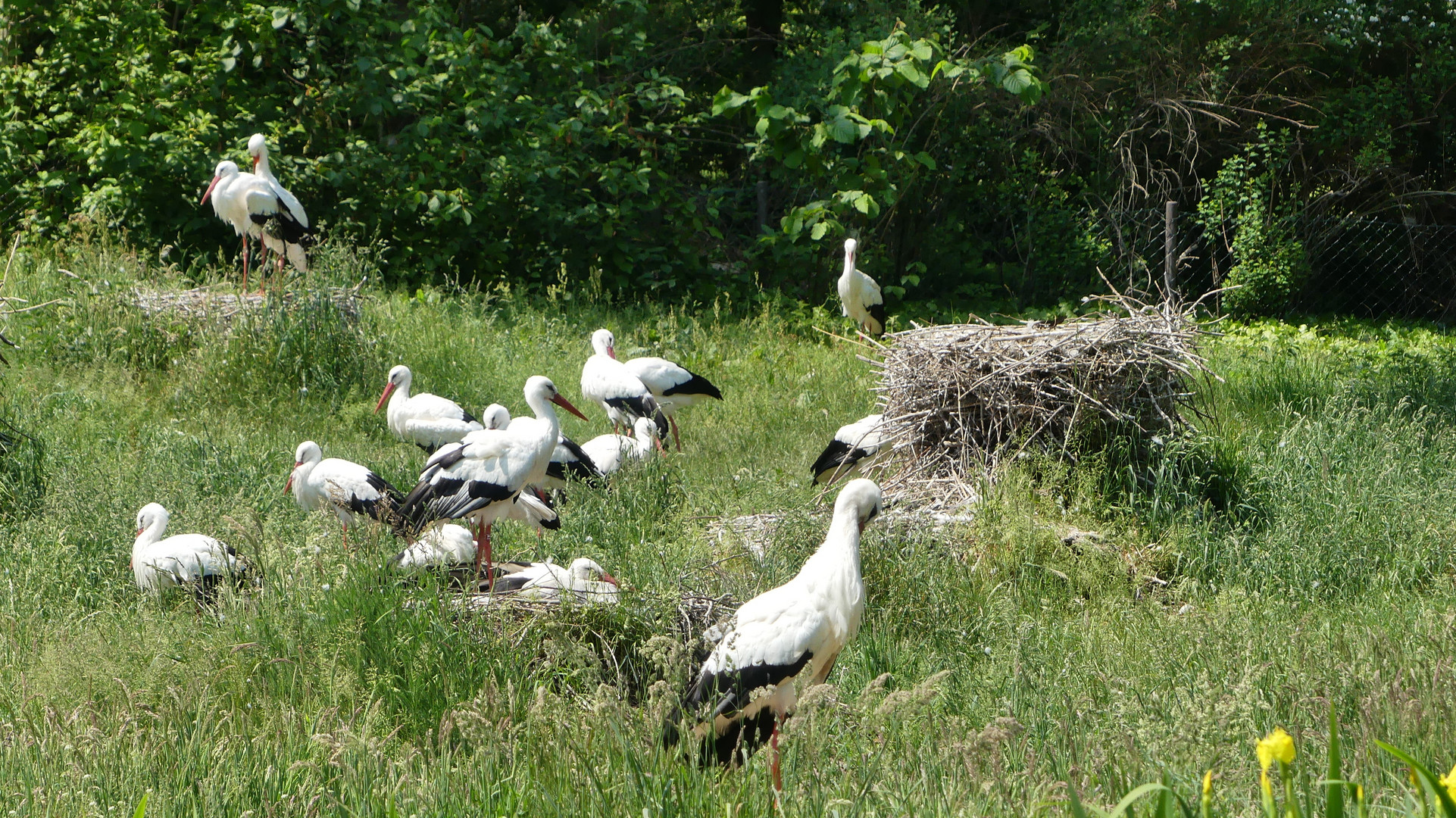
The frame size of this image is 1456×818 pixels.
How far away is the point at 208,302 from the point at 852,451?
544 cm

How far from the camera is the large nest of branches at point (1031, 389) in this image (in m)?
6.22

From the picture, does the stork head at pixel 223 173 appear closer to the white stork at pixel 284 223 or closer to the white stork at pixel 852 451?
the white stork at pixel 284 223

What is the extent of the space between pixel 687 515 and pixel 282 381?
396cm

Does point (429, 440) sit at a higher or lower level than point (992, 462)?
lower

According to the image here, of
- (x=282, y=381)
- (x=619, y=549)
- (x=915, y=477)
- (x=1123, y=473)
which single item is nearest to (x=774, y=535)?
(x=619, y=549)

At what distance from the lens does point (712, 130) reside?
551 inches

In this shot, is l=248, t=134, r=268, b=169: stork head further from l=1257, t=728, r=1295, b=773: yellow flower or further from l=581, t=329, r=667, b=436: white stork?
l=1257, t=728, r=1295, b=773: yellow flower

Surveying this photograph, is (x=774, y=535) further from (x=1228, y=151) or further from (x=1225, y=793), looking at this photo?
(x=1228, y=151)

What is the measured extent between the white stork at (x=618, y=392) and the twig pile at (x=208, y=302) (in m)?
2.10

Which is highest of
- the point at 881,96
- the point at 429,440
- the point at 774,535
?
the point at 881,96

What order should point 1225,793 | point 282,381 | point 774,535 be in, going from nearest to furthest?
point 1225,793 < point 774,535 < point 282,381

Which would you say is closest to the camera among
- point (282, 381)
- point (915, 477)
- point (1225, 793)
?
point (1225, 793)

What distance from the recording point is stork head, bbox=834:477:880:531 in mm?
3840

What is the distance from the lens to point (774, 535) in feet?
17.7
